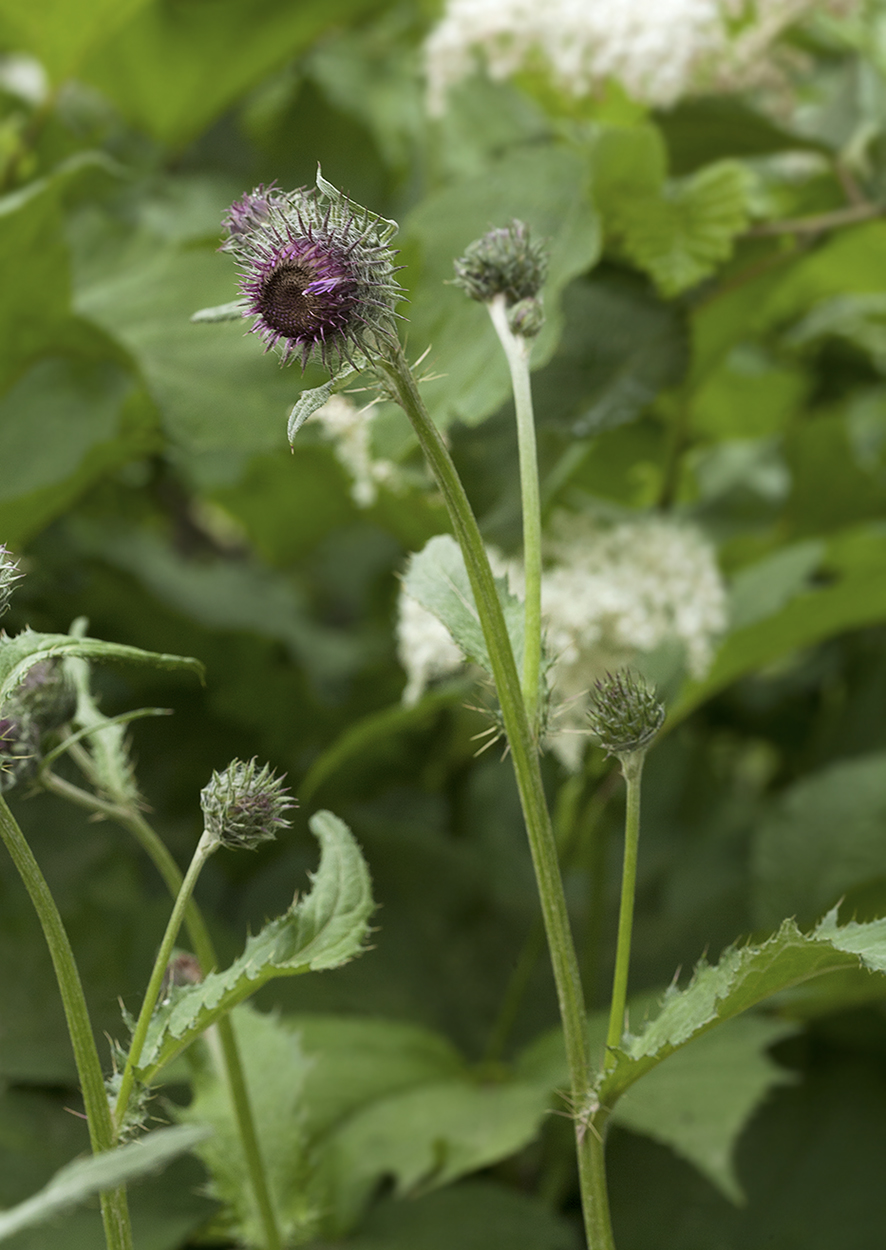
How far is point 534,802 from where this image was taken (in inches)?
13.1

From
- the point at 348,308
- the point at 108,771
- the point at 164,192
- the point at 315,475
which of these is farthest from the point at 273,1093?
the point at 164,192

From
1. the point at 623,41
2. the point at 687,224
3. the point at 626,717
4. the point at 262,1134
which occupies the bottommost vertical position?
the point at 262,1134

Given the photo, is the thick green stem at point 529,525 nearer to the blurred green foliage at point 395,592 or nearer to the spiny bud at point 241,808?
the spiny bud at point 241,808

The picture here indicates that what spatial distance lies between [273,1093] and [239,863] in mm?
363

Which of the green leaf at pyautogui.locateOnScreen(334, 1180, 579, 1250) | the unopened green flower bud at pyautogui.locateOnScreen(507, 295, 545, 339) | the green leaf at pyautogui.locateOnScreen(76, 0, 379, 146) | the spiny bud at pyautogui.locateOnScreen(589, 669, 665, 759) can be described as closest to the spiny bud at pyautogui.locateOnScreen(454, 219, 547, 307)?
the unopened green flower bud at pyautogui.locateOnScreen(507, 295, 545, 339)

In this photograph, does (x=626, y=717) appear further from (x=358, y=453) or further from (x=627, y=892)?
(x=358, y=453)

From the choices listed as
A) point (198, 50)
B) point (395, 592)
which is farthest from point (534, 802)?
point (198, 50)

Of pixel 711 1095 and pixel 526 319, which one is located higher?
pixel 526 319

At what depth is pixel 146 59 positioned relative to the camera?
3.39 feet

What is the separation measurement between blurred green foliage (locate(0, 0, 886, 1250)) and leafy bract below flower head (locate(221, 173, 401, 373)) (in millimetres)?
268

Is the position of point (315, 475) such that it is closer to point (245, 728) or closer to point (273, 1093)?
point (245, 728)

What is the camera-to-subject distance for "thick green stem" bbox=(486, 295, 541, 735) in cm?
35

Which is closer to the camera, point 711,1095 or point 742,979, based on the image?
point 742,979

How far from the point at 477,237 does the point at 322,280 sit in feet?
1.35
